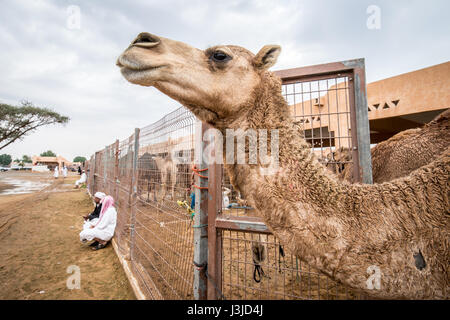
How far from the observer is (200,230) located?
209 cm

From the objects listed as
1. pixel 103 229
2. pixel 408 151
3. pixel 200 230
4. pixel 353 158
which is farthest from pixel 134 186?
pixel 408 151

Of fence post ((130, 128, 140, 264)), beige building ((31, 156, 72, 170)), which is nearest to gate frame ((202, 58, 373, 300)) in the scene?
fence post ((130, 128, 140, 264))

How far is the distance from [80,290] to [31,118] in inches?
1193

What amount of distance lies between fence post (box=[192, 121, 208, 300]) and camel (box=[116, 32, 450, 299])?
42 centimetres

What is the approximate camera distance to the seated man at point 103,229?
6023 mm

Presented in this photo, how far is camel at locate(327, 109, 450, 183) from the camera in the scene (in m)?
2.57

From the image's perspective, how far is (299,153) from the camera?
1.60 metres

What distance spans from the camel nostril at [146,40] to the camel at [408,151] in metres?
1.94

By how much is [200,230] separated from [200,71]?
1424 millimetres

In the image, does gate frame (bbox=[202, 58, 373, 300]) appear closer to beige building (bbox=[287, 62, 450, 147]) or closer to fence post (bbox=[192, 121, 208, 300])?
fence post (bbox=[192, 121, 208, 300])

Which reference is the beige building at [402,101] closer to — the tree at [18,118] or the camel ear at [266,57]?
the camel ear at [266,57]

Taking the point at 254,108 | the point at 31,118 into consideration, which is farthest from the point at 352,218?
the point at 31,118

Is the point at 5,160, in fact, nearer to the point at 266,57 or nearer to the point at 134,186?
the point at 134,186

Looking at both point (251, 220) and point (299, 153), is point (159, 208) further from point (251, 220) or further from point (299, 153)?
point (299, 153)
